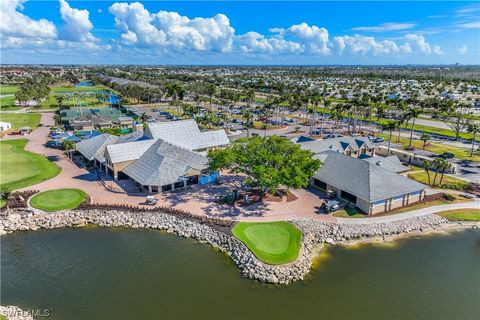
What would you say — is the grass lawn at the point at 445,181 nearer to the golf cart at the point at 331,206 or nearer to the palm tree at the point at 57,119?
the golf cart at the point at 331,206

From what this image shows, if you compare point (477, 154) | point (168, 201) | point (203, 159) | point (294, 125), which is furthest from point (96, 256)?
point (294, 125)

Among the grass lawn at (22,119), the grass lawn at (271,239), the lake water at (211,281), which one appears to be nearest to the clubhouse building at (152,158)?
the lake water at (211,281)

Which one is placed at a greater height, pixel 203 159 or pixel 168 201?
pixel 203 159

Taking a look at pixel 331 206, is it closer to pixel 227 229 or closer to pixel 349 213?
pixel 349 213

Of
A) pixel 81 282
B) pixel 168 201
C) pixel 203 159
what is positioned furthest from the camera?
pixel 203 159

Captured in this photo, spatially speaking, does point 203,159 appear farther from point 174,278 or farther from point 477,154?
point 477,154

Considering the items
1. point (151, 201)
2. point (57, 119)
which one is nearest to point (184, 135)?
point (151, 201)

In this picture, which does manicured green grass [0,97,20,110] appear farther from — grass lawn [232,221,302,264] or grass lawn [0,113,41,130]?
grass lawn [232,221,302,264]
